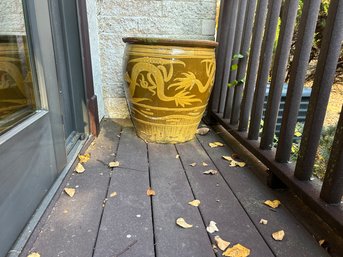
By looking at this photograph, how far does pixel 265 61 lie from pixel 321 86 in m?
0.45

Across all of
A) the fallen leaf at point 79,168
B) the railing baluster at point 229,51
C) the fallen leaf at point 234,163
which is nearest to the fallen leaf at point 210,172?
the fallen leaf at point 234,163

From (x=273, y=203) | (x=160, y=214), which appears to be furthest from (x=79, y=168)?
(x=273, y=203)

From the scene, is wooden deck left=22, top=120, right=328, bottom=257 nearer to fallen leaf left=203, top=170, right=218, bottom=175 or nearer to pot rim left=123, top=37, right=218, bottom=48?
fallen leaf left=203, top=170, right=218, bottom=175

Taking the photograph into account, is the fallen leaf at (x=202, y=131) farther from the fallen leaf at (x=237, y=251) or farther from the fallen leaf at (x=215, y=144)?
the fallen leaf at (x=237, y=251)

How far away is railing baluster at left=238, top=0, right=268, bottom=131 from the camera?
1.39 meters

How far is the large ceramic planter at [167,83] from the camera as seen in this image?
1.51 meters

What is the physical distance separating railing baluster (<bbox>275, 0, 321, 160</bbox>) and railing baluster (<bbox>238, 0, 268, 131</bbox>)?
0.39 m

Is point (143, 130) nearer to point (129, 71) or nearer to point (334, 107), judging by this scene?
point (129, 71)

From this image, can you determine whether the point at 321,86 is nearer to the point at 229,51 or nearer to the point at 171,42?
the point at 171,42

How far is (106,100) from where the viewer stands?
87.3 inches

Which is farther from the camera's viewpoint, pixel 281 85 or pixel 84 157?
pixel 84 157

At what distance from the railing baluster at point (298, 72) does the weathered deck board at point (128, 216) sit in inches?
23.3

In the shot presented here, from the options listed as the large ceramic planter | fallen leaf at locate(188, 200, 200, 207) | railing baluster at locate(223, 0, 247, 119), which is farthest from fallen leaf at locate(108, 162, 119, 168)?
railing baluster at locate(223, 0, 247, 119)

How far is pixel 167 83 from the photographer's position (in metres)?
1.54
